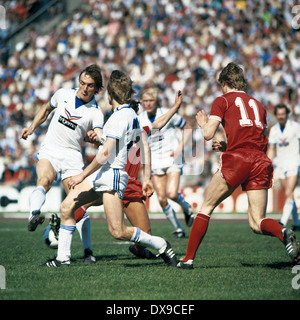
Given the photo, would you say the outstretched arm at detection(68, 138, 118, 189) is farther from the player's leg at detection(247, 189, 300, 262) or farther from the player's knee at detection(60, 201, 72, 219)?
the player's leg at detection(247, 189, 300, 262)

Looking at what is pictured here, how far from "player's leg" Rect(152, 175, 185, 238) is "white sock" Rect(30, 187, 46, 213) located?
13.1 feet

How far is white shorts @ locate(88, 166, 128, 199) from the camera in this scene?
6.38 metres

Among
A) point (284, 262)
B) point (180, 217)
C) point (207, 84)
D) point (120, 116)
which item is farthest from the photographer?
point (207, 84)

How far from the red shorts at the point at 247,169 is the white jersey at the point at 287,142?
5.38m

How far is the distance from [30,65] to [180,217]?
10.0 m

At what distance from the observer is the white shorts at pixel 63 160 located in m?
7.60

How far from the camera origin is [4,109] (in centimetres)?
2108

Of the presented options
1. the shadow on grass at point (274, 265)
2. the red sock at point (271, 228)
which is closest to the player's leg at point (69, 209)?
the red sock at point (271, 228)

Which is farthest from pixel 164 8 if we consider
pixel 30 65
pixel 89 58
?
pixel 30 65

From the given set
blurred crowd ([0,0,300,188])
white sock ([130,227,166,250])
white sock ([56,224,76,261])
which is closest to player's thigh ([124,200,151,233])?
white sock ([130,227,166,250])

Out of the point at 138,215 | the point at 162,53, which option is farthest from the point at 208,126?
the point at 162,53

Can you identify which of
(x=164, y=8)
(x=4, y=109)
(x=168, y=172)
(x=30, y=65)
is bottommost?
(x=168, y=172)

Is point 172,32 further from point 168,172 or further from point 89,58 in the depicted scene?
point 168,172

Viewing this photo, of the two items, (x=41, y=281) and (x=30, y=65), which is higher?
(x=30, y=65)
